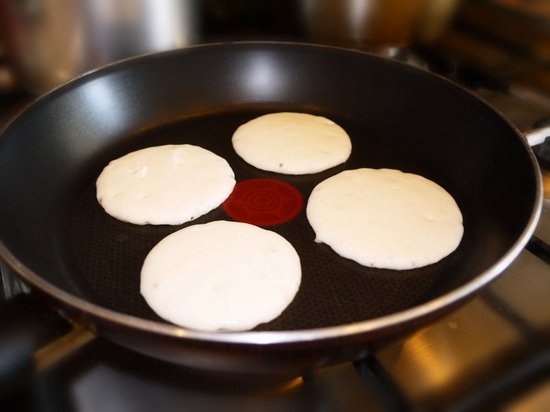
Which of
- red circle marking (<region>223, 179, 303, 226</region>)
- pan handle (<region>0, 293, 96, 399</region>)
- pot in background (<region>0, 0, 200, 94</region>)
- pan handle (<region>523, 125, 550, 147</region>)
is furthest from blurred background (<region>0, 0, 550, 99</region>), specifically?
pan handle (<region>0, 293, 96, 399</region>)

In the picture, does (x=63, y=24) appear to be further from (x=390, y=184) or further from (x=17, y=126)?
(x=390, y=184)

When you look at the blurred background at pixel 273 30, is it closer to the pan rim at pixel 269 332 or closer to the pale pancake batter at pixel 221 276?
the pale pancake batter at pixel 221 276

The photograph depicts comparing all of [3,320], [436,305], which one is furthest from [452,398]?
[3,320]

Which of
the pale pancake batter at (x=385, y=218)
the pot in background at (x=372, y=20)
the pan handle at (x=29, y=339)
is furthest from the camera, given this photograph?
the pot in background at (x=372, y=20)

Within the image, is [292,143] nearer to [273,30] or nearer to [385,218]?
[385,218]

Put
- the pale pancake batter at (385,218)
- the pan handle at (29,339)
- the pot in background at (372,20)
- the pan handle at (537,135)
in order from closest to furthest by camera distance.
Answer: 1. the pan handle at (29,339)
2. the pale pancake batter at (385,218)
3. the pan handle at (537,135)
4. the pot in background at (372,20)

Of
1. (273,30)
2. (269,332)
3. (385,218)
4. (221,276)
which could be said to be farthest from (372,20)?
(269,332)

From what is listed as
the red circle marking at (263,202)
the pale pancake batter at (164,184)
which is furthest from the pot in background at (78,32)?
the red circle marking at (263,202)
